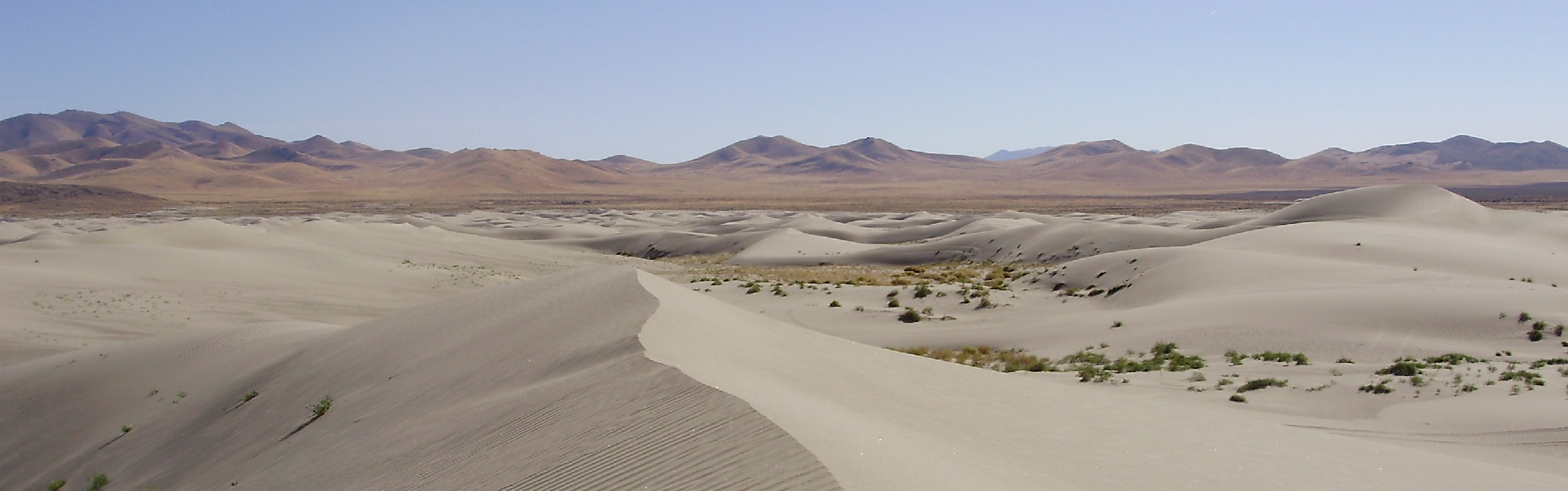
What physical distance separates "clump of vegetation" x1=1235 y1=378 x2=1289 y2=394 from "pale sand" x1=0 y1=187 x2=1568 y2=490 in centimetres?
20

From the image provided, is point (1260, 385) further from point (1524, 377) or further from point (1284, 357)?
point (1524, 377)

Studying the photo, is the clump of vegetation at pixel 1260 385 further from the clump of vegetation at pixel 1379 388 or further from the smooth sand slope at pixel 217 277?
the smooth sand slope at pixel 217 277

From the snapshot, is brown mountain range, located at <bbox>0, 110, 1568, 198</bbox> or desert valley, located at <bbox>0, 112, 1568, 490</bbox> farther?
brown mountain range, located at <bbox>0, 110, 1568, 198</bbox>

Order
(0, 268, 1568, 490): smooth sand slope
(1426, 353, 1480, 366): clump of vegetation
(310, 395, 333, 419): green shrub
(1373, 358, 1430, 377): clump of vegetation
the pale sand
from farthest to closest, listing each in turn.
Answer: (1426, 353, 1480, 366): clump of vegetation, (1373, 358, 1430, 377): clump of vegetation, (310, 395, 333, 419): green shrub, the pale sand, (0, 268, 1568, 490): smooth sand slope

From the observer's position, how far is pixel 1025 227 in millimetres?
41469

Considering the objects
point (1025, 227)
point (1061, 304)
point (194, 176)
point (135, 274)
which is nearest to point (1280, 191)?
point (1025, 227)

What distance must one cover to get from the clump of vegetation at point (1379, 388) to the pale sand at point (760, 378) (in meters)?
0.18

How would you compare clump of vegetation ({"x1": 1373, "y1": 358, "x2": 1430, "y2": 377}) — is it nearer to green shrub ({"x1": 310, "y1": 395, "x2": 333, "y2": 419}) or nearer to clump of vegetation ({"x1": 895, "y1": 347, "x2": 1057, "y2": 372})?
clump of vegetation ({"x1": 895, "y1": 347, "x2": 1057, "y2": 372})

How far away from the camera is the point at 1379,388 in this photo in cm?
1054

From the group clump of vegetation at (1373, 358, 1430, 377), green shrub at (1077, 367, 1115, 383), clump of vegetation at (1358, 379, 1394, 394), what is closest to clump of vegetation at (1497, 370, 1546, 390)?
clump of vegetation at (1373, 358, 1430, 377)

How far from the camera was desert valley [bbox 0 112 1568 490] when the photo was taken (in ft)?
20.9

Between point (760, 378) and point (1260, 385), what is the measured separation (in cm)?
676

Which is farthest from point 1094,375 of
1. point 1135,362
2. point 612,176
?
point 612,176

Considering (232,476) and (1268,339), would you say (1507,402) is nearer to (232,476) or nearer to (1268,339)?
(1268,339)
